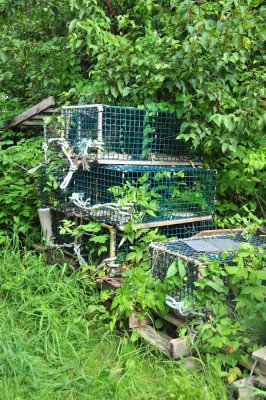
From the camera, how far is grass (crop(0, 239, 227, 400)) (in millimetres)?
2244

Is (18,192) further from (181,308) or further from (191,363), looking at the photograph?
(191,363)

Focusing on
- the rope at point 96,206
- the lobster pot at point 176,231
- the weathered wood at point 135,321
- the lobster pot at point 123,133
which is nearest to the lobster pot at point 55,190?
the rope at point 96,206

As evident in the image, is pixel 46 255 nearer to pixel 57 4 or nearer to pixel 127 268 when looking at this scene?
pixel 127 268

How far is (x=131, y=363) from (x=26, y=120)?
373cm

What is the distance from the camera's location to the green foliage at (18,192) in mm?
4035

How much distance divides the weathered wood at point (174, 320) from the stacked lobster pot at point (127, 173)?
2.18 ft

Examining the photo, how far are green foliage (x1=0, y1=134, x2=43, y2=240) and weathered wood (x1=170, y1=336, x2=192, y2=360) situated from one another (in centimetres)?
205

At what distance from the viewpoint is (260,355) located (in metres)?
2.08

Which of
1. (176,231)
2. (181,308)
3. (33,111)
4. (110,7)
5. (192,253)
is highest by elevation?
(110,7)

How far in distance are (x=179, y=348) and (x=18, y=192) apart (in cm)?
233

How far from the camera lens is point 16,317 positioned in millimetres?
2965

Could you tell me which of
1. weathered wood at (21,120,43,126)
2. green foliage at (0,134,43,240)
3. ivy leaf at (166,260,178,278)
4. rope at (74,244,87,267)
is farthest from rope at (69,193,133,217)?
weathered wood at (21,120,43,126)

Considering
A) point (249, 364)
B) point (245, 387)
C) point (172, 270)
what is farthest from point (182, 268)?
point (245, 387)

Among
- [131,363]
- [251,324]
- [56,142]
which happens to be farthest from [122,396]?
[56,142]
